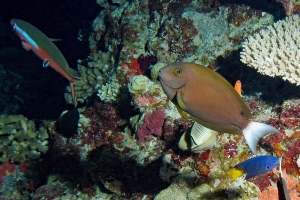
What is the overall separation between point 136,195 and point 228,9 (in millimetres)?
4571

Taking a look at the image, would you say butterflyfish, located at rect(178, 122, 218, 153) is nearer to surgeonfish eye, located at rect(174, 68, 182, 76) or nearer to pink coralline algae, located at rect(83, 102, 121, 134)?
surgeonfish eye, located at rect(174, 68, 182, 76)

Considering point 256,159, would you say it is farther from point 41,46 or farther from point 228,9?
point 228,9

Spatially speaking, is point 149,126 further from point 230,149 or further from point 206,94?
point 206,94

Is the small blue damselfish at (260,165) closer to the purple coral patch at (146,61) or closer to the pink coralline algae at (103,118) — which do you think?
the pink coralline algae at (103,118)

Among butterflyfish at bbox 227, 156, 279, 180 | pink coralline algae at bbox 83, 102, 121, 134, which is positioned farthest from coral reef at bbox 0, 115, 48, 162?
butterflyfish at bbox 227, 156, 279, 180

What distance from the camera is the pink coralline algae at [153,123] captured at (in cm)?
428

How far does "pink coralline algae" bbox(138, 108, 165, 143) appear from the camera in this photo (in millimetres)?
4281

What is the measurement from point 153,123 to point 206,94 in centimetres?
272

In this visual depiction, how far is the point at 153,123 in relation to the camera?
4316mm

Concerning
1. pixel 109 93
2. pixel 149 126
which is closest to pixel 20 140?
pixel 109 93

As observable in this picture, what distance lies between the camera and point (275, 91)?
400 centimetres

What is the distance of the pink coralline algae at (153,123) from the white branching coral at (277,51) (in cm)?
153

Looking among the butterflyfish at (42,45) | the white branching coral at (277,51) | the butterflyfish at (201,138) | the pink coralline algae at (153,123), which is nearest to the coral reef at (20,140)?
the pink coralline algae at (153,123)

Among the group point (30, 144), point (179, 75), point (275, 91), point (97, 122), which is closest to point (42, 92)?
point (30, 144)
